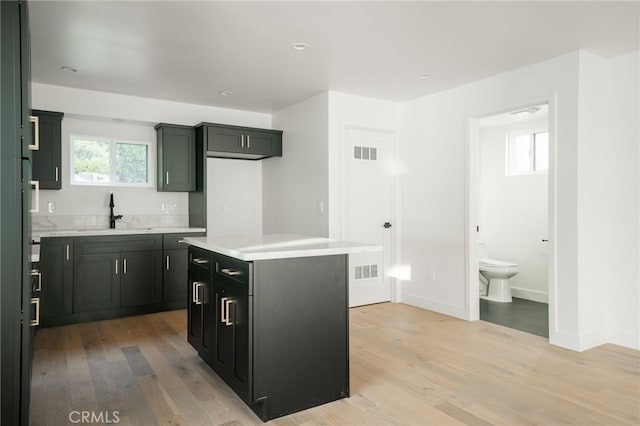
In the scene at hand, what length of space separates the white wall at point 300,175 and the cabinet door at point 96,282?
2.04 m

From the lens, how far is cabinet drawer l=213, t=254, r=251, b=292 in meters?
2.38

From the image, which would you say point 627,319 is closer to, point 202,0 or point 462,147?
point 462,147

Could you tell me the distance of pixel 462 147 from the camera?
4578mm

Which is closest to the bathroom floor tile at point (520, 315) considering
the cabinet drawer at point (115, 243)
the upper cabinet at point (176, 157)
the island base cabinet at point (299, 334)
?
the island base cabinet at point (299, 334)

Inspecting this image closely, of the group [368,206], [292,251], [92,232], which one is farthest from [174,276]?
[292,251]

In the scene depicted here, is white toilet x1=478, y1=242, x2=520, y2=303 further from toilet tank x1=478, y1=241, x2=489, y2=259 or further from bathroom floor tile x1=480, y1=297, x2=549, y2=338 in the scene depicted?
toilet tank x1=478, y1=241, x2=489, y2=259

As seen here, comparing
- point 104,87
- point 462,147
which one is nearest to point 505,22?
point 462,147

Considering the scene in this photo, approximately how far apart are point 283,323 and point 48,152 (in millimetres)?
3530

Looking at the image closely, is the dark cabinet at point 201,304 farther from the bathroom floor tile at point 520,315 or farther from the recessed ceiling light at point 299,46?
the bathroom floor tile at point 520,315

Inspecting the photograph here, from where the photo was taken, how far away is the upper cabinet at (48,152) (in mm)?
4434

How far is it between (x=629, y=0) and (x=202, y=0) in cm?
266

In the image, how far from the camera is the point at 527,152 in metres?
5.75

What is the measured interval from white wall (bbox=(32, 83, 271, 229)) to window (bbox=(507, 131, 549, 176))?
3.86 metres

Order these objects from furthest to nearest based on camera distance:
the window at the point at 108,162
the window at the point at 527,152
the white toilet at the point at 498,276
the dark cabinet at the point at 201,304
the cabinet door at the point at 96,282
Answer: the window at the point at 527,152 < the white toilet at the point at 498,276 < the window at the point at 108,162 < the cabinet door at the point at 96,282 < the dark cabinet at the point at 201,304
